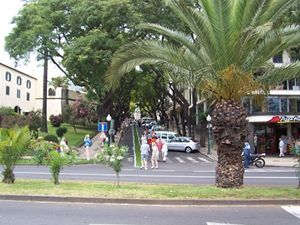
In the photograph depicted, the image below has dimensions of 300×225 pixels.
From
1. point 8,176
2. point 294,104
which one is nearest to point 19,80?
point 294,104

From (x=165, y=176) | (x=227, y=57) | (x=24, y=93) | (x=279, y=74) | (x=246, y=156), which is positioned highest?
(x=24, y=93)

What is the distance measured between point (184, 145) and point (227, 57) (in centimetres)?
2964

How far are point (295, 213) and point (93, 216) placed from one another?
449 centimetres

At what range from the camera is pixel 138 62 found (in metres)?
14.3

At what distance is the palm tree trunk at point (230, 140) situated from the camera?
1355cm

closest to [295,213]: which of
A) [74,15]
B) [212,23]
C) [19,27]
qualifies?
[212,23]

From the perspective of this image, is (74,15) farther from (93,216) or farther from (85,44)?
(93,216)

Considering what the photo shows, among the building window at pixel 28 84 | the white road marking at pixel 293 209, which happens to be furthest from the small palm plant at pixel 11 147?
the building window at pixel 28 84

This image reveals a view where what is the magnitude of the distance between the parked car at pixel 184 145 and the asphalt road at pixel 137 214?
31123 mm

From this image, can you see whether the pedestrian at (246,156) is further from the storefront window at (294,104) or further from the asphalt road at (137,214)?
the storefront window at (294,104)

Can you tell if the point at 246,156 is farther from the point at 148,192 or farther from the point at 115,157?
the point at 148,192

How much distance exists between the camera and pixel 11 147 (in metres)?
14.0

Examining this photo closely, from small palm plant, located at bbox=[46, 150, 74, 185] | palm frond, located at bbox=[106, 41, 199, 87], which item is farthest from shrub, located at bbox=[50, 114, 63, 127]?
palm frond, located at bbox=[106, 41, 199, 87]

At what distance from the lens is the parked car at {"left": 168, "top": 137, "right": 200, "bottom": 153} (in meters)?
42.4
